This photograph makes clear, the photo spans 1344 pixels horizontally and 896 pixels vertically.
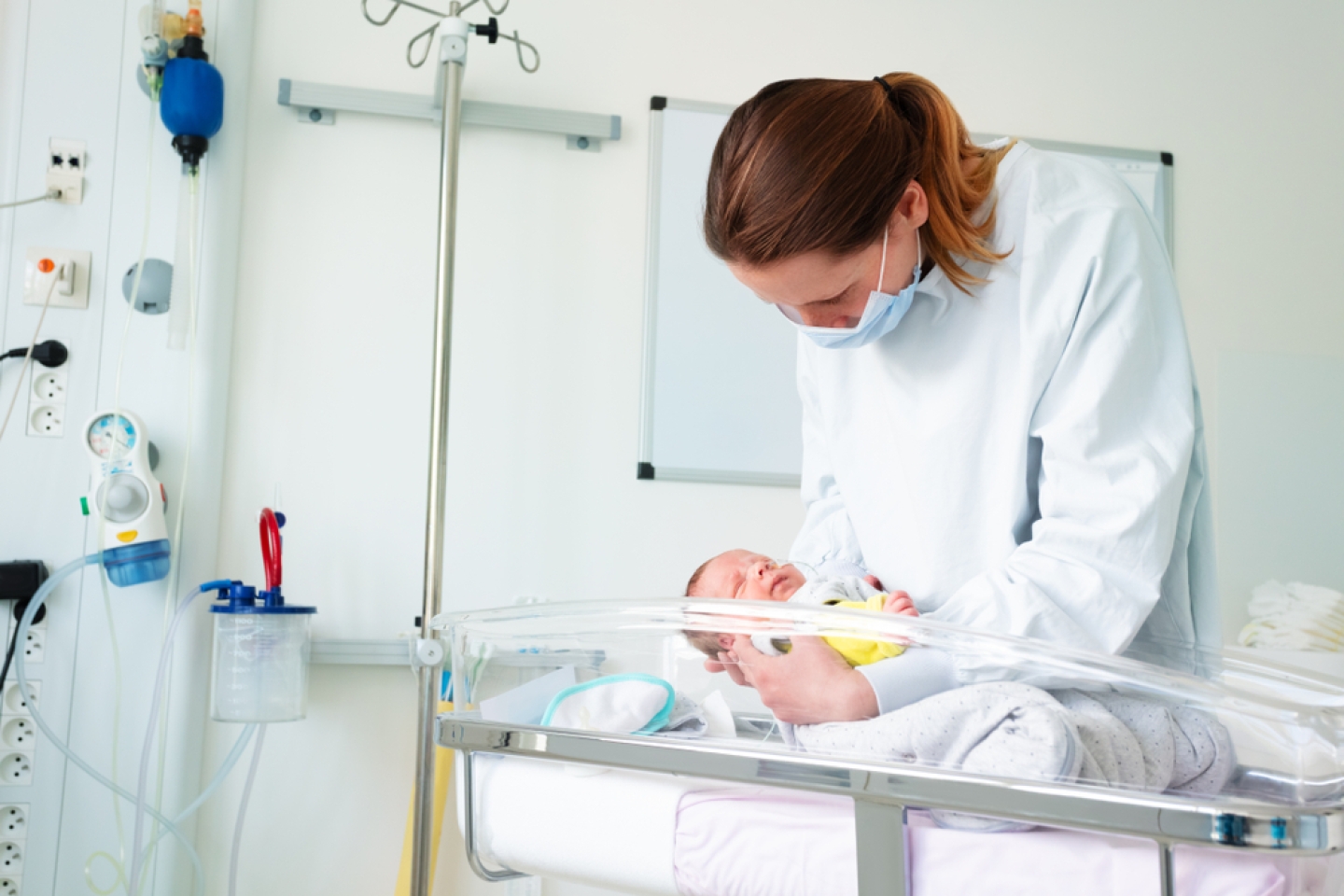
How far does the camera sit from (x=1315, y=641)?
2.43 metres

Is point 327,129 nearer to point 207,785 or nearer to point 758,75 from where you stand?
point 758,75

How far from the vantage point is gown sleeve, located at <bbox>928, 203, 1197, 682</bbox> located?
0.99m

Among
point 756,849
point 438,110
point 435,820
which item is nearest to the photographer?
point 756,849

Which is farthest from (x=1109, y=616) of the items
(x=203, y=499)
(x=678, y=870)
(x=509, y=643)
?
(x=203, y=499)

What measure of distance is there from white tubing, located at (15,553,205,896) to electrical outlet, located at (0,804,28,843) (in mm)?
146

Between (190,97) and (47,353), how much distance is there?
0.64 m

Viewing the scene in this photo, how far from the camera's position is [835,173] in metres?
1.06

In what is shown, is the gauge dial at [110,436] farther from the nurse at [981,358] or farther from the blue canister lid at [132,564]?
the nurse at [981,358]

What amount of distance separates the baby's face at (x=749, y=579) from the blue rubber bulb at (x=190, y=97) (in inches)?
61.9

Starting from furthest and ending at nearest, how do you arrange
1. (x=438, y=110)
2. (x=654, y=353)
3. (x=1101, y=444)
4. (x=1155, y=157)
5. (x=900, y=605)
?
(x=1155, y=157)
(x=654, y=353)
(x=438, y=110)
(x=900, y=605)
(x=1101, y=444)

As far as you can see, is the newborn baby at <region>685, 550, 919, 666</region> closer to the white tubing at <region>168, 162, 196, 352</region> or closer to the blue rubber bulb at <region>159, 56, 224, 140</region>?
the white tubing at <region>168, 162, 196, 352</region>

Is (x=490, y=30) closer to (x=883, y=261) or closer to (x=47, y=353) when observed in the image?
(x=47, y=353)

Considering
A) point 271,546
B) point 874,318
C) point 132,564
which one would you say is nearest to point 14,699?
point 132,564

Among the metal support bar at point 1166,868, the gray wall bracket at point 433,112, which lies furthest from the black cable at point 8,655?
the metal support bar at point 1166,868
